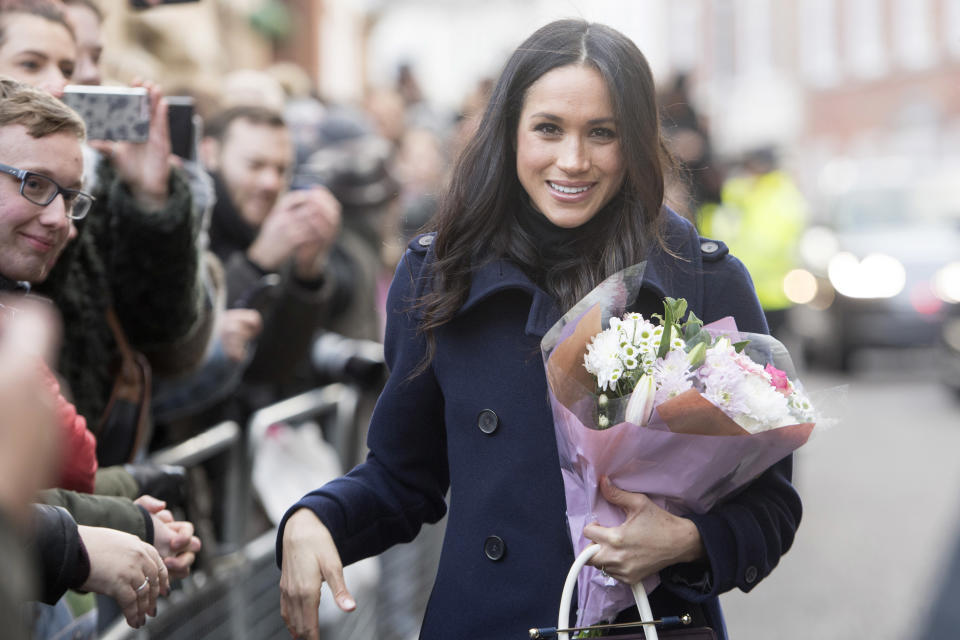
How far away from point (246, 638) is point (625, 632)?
2160mm

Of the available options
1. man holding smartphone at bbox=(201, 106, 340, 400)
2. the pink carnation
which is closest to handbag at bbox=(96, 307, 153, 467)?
man holding smartphone at bbox=(201, 106, 340, 400)

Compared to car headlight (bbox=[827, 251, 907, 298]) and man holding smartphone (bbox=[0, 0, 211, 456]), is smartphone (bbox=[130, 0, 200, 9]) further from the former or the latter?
car headlight (bbox=[827, 251, 907, 298])

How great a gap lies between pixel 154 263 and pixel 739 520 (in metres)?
1.62

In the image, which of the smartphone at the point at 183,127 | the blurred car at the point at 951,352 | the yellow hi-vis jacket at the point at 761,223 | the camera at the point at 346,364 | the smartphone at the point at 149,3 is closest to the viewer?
the smartphone at the point at 183,127

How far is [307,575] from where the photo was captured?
8.34 feet

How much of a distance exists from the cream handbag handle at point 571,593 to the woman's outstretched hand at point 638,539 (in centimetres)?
2

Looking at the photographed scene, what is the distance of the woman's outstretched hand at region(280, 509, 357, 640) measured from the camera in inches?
99.3

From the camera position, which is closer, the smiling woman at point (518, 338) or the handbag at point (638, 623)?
the handbag at point (638, 623)

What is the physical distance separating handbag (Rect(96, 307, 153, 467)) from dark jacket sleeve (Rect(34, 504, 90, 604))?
A: 35.4 inches

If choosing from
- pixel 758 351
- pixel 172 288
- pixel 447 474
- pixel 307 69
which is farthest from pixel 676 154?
pixel 307 69

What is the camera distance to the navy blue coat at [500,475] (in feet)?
8.46

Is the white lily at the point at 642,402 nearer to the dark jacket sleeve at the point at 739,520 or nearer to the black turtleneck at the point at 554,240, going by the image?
the dark jacket sleeve at the point at 739,520

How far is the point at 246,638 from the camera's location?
4371 mm

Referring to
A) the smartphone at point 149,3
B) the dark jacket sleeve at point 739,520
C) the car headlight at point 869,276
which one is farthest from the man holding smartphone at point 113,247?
the car headlight at point 869,276
